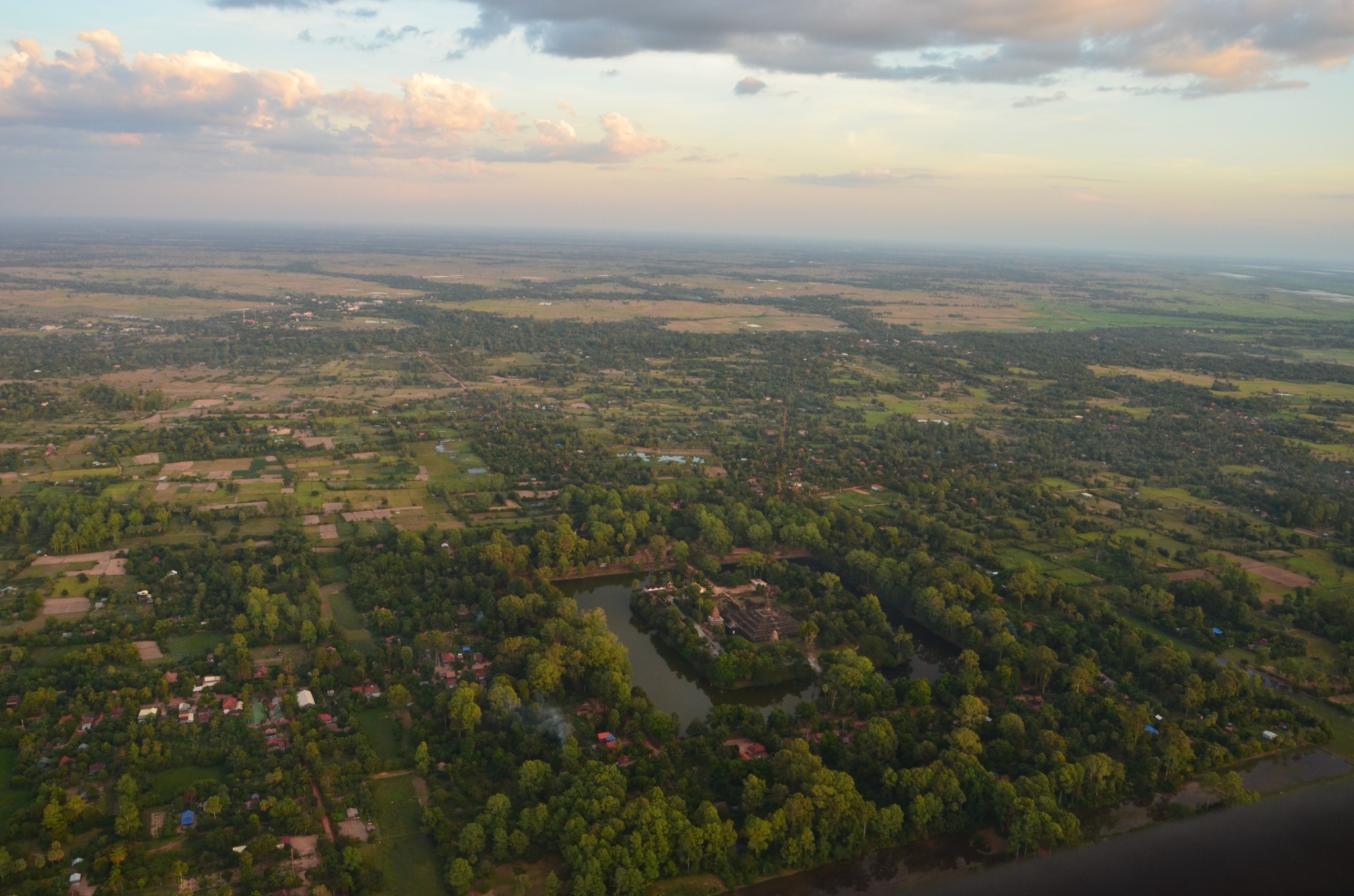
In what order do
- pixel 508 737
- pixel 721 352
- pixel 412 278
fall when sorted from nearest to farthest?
pixel 508 737
pixel 721 352
pixel 412 278

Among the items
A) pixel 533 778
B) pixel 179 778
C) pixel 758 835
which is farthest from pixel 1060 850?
pixel 179 778

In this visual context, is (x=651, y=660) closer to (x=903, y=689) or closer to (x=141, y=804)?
(x=903, y=689)

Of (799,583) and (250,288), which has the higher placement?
(250,288)

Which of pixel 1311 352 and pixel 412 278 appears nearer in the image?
pixel 1311 352

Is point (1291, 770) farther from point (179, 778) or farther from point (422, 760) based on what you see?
point (179, 778)

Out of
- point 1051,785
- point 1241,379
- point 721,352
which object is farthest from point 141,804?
point 1241,379

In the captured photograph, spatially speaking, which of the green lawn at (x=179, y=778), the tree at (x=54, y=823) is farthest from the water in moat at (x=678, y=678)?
the tree at (x=54, y=823)

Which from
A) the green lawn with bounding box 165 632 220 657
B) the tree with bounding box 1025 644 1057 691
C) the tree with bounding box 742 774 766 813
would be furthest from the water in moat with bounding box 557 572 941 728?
the green lawn with bounding box 165 632 220 657

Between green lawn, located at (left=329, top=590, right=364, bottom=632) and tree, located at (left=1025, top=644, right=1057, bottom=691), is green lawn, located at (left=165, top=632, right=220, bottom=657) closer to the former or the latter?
green lawn, located at (left=329, top=590, right=364, bottom=632)

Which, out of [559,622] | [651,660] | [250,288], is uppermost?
[250,288]
